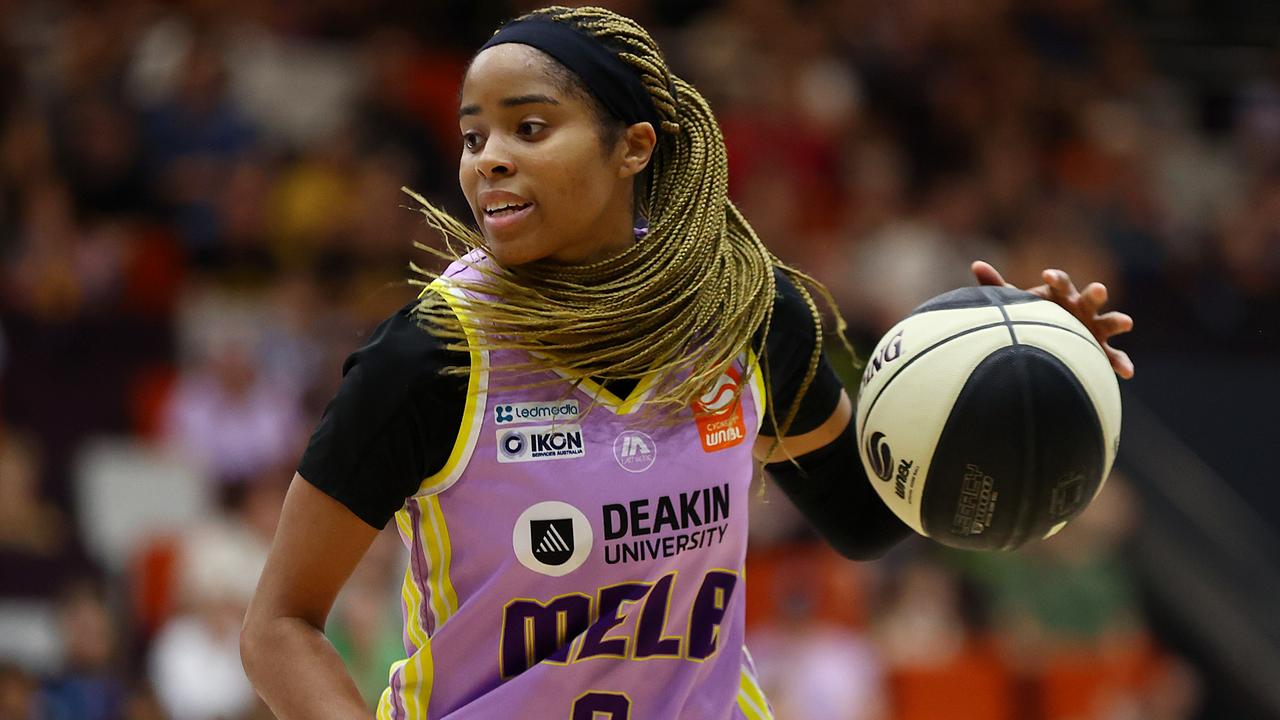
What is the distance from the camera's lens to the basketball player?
8.61 feet

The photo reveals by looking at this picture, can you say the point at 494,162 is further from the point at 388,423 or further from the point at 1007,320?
the point at 1007,320

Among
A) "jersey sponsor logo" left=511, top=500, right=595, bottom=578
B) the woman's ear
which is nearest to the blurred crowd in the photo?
the woman's ear

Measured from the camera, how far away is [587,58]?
2.75m

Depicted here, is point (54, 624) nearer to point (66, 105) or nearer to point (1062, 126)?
point (66, 105)

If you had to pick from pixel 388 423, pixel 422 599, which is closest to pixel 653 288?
pixel 388 423

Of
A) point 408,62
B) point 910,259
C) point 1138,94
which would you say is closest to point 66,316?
point 408,62

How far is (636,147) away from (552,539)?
2.32ft

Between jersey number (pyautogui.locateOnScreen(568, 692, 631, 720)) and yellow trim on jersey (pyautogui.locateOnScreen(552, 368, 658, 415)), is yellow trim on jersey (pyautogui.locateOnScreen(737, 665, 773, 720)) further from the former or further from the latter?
yellow trim on jersey (pyautogui.locateOnScreen(552, 368, 658, 415))

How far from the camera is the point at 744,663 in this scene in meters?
3.09

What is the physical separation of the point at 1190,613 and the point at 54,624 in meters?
5.89

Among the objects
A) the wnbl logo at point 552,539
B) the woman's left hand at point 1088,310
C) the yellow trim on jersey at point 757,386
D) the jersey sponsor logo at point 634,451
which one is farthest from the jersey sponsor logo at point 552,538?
the woman's left hand at point 1088,310

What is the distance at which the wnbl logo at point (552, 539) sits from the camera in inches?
106

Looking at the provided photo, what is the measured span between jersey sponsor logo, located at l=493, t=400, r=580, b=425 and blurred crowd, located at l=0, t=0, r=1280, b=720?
A: 3.50 meters

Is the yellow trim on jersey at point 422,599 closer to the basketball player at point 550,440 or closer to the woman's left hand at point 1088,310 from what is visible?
the basketball player at point 550,440
